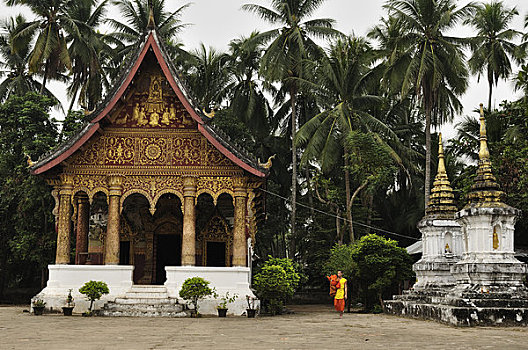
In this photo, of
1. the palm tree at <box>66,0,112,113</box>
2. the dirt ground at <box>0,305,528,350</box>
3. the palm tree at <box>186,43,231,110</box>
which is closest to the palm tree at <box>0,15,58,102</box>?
the palm tree at <box>66,0,112,113</box>

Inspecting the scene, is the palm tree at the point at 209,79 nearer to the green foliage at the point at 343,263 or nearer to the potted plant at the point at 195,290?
the green foliage at the point at 343,263

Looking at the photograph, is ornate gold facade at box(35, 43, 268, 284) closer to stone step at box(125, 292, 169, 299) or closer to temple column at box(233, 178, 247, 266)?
temple column at box(233, 178, 247, 266)

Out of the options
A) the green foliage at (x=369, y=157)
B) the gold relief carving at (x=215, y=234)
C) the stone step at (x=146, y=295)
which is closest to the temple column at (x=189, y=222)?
the stone step at (x=146, y=295)

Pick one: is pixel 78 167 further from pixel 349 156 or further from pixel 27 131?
pixel 349 156

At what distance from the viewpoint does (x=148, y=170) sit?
1747 centimetres

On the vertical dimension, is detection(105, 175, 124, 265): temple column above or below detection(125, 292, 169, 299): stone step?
above

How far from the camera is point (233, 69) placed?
113ft

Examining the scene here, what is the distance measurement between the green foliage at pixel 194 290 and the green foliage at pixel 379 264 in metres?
6.34

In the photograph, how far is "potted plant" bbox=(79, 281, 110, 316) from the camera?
15.7 meters

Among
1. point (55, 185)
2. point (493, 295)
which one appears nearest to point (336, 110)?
point (55, 185)

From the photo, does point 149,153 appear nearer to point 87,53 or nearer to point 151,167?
point 151,167

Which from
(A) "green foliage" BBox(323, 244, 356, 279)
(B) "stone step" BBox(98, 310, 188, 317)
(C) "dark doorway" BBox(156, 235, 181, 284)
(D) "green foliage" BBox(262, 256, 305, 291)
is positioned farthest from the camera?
(A) "green foliage" BBox(323, 244, 356, 279)

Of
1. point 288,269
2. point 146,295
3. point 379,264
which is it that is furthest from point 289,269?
point 146,295

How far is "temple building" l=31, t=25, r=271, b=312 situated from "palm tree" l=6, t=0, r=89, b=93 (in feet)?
35.6
